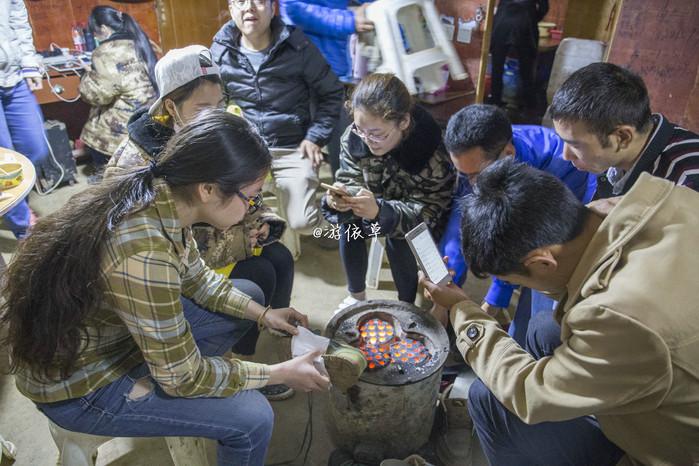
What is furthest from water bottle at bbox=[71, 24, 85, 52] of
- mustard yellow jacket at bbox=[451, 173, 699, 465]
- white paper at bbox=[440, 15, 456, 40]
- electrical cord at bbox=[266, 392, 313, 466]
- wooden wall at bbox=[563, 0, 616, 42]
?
wooden wall at bbox=[563, 0, 616, 42]

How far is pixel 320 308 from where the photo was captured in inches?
110

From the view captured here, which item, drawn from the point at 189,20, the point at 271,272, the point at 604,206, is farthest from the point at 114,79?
the point at 604,206

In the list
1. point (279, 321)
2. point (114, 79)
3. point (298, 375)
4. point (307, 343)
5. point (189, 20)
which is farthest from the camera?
point (189, 20)

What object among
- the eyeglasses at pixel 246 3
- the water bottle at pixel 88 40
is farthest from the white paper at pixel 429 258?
the water bottle at pixel 88 40

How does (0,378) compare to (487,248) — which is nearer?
(487,248)

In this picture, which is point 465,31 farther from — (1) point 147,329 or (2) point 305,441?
(1) point 147,329

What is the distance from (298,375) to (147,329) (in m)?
0.50

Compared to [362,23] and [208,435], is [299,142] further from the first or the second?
[208,435]

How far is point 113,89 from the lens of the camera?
3.62 meters

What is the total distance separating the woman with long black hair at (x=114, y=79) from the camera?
356 centimetres

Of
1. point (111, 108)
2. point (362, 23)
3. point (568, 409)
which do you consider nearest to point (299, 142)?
point (362, 23)

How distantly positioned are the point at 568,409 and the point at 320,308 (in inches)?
69.3

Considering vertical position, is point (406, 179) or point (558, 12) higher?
point (558, 12)

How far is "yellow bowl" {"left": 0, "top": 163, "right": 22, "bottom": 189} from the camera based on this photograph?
209 centimetres
